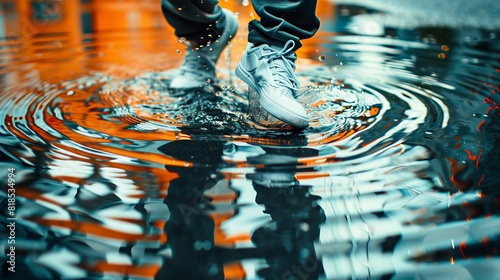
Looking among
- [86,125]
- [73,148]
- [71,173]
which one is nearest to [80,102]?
[86,125]

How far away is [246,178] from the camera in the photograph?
106 cm

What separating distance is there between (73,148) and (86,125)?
180 mm

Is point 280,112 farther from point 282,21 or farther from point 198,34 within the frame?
point 198,34

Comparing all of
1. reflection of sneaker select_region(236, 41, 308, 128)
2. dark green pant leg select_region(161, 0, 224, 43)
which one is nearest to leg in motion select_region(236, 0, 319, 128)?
reflection of sneaker select_region(236, 41, 308, 128)

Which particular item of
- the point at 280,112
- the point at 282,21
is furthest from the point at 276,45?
the point at 280,112

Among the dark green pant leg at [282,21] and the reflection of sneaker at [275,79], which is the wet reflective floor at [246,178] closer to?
the reflection of sneaker at [275,79]

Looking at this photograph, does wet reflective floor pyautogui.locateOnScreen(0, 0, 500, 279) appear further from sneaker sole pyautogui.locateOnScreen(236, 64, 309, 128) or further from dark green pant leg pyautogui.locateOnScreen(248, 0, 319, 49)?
dark green pant leg pyautogui.locateOnScreen(248, 0, 319, 49)

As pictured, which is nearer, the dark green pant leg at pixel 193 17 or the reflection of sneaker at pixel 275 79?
the reflection of sneaker at pixel 275 79

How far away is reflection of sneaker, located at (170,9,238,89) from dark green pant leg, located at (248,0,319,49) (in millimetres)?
380

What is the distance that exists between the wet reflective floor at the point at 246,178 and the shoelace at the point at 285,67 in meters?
0.12

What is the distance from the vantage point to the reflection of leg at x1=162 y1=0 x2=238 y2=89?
1771 millimetres

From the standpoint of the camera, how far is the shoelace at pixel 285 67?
139 cm

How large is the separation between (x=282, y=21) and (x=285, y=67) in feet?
0.41

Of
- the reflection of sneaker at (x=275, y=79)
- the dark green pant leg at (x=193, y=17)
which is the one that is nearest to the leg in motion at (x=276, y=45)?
the reflection of sneaker at (x=275, y=79)
